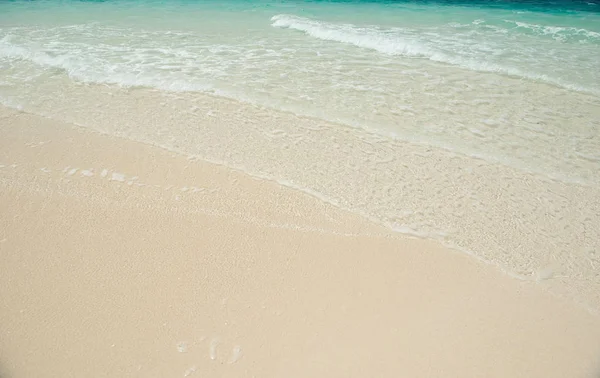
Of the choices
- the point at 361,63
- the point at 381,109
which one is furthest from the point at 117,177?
the point at 361,63

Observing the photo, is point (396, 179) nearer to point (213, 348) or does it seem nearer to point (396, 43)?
point (213, 348)

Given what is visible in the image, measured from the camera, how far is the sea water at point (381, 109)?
12.6 feet

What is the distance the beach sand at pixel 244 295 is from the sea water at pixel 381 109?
1.25ft

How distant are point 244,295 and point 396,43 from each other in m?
7.22

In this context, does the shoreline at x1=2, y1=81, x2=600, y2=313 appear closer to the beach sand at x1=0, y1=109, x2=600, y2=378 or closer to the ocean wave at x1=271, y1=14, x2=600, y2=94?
the beach sand at x1=0, y1=109, x2=600, y2=378

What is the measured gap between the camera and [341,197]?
4.02 meters

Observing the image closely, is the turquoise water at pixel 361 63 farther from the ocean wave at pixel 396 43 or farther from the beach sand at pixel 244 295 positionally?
the beach sand at pixel 244 295

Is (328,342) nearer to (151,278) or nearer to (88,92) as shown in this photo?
(151,278)

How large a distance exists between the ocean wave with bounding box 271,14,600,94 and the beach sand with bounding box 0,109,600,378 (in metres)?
5.26

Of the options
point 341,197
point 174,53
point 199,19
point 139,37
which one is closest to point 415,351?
point 341,197

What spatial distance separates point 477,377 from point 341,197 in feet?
6.28

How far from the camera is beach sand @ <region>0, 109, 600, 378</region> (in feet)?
8.54

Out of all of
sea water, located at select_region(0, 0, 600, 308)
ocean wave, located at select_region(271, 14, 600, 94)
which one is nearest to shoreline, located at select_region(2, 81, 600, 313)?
sea water, located at select_region(0, 0, 600, 308)

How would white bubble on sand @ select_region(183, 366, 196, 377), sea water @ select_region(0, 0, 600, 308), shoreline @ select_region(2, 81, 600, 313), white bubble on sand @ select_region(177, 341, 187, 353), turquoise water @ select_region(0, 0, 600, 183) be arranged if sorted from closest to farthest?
white bubble on sand @ select_region(183, 366, 196, 377) < white bubble on sand @ select_region(177, 341, 187, 353) < shoreline @ select_region(2, 81, 600, 313) < sea water @ select_region(0, 0, 600, 308) < turquoise water @ select_region(0, 0, 600, 183)
